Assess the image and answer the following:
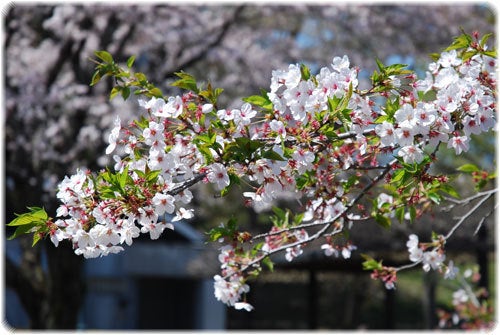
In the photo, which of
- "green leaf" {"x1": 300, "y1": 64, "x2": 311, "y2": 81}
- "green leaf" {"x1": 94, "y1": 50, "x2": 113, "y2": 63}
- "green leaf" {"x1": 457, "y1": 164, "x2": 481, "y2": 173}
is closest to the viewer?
"green leaf" {"x1": 300, "y1": 64, "x2": 311, "y2": 81}

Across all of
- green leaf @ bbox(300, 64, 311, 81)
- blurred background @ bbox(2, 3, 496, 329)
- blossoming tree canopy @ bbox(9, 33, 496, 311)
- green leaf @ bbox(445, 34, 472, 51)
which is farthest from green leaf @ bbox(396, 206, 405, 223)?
blurred background @ bbox(2, 3, 496, 329)

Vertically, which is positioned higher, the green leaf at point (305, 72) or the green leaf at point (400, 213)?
the green leaf at point (305, 72)

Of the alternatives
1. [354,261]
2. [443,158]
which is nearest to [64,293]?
[354,261]

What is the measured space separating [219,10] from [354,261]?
4.06 m

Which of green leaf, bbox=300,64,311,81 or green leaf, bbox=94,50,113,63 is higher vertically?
green leaf, bbox=94,50,113,63

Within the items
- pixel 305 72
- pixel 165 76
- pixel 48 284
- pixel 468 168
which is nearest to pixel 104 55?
pixel 305 72

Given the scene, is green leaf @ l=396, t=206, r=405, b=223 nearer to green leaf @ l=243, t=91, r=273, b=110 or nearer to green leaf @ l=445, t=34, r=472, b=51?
green leaf @ l=445, t=34, r=472, b=51

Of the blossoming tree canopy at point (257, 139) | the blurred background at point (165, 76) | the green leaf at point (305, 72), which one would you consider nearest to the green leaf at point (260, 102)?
the blossoming tree canopy at point (257, 139)

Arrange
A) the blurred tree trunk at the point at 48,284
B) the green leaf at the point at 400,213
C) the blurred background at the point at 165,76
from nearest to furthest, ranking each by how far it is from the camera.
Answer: the green leaf at the point at 400,213, the blurred tree trunk at the point at 48,284, the blurred background at the point at 165,76

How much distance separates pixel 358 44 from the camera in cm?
1239

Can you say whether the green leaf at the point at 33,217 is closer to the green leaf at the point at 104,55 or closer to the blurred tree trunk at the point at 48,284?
the green leaf at the point at 104,55

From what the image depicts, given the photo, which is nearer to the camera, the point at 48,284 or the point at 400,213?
the point at 400,213

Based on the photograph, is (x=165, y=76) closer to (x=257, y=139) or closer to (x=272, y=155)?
(x=257, y=139)

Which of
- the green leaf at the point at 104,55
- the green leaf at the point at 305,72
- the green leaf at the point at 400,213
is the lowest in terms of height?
the green leaf at the point at 400,213
